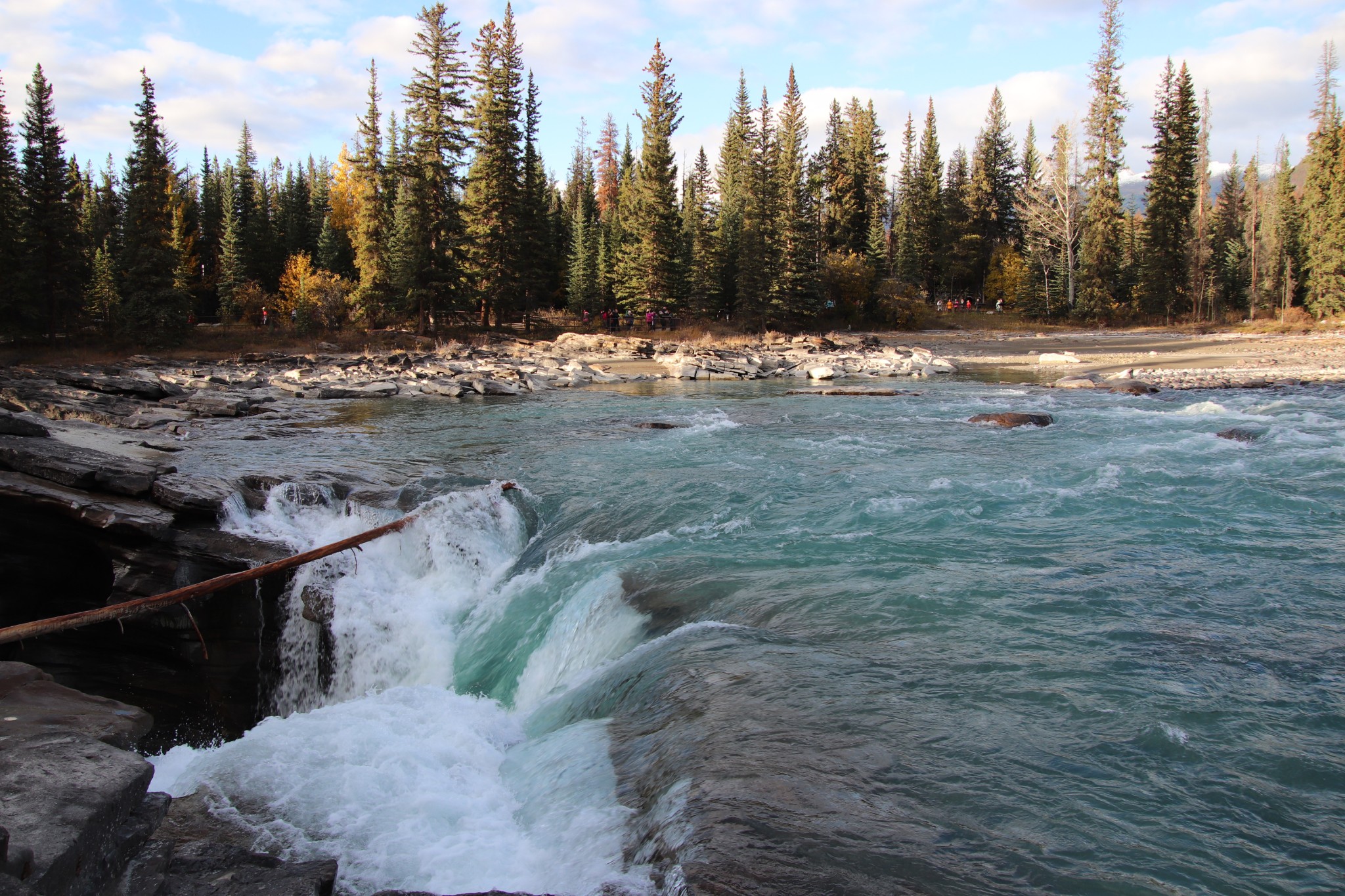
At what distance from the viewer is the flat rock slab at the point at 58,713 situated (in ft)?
14.7

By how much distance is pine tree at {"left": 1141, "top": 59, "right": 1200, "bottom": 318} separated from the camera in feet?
177

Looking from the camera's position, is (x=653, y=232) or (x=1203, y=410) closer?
(x=1203, y=410)

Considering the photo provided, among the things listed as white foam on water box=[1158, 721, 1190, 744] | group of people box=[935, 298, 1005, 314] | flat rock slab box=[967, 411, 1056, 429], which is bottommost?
white foam on water box=[1158, 721, 1190, 744]

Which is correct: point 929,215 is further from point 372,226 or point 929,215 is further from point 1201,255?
point 372,226

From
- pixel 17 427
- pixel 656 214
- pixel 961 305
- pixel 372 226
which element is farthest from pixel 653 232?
pixel 17 427

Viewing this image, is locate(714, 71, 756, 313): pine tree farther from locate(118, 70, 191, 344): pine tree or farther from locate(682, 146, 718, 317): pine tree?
locate(118, 70, 191, 344): pine tree

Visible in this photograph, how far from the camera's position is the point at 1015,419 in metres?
18.3

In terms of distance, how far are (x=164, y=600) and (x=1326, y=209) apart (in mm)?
62007

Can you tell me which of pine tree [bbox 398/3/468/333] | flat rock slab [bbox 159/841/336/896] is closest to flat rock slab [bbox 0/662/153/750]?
flat rock slab [bbox 159/841/336/896]

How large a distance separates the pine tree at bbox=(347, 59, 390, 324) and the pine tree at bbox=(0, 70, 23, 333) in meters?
15.2

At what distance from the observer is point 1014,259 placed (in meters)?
63.1

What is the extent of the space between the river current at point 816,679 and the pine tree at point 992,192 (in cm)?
5993

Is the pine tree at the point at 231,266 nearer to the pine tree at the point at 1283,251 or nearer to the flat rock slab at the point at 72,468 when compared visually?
the flat rock slab at the point at 72,468

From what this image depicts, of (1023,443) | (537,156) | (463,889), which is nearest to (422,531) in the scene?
(463,889)
